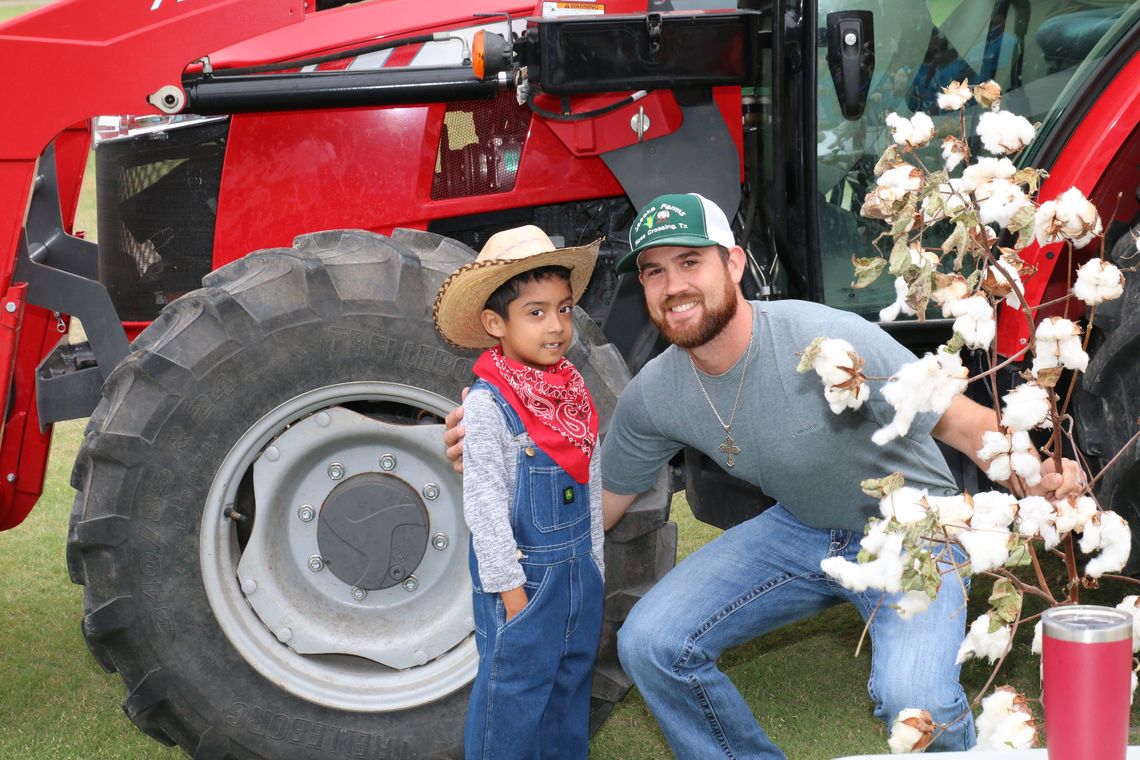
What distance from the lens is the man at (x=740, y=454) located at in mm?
2584

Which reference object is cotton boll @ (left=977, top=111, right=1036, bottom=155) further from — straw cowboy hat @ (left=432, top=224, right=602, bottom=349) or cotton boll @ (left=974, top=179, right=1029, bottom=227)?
straw cowboy hat @ (left=432, top=224, right=602, bottom=349)

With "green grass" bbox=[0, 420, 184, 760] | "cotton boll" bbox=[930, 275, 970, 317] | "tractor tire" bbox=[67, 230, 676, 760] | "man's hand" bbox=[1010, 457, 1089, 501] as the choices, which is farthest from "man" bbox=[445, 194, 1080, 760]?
"green grass" bbox=[0, 420, 184, 760]

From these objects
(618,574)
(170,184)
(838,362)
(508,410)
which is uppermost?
(170,184)

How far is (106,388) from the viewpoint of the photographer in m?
2.89

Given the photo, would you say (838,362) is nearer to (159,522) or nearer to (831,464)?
(831,464)

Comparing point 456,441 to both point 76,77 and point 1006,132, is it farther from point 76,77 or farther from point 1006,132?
point 1006,132

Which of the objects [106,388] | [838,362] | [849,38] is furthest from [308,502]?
[838,362]

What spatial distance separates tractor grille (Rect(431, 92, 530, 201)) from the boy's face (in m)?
0.83

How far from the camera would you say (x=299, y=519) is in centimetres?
303

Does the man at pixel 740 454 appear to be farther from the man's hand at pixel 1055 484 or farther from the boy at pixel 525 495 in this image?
the man's hand at pixel 1055 484

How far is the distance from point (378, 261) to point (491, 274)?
48 centimetres

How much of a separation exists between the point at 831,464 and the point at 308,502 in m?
1.17

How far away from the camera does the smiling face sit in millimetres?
2596

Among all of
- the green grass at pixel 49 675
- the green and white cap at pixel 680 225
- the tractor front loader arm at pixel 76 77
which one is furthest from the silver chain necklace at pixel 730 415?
the green grass at pixel 49 675
